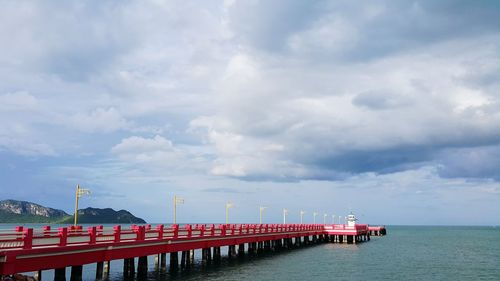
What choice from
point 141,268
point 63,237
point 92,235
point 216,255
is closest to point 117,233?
point 92,235

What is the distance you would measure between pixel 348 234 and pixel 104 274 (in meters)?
66.8

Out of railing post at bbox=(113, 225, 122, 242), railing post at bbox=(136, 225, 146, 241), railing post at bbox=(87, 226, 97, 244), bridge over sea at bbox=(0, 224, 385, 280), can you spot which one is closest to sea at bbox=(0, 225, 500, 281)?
bridge over sea at bbox=(0, 224, 385, 280)

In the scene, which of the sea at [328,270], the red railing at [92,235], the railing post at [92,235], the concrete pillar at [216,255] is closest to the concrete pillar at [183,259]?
the sea at [328,270]

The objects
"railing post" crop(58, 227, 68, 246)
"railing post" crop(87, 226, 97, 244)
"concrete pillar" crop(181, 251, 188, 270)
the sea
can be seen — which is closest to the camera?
"railing post" crop(58, 227, 68, 246)

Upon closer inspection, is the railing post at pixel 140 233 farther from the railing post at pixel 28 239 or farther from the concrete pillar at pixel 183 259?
the railing post at pixel 28 239

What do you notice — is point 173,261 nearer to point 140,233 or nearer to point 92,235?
point 140,233

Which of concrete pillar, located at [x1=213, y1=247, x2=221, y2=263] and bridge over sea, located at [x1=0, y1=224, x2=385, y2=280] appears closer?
bridge over sea, located at [x1=0, y1=224, x2=385, y2=280]

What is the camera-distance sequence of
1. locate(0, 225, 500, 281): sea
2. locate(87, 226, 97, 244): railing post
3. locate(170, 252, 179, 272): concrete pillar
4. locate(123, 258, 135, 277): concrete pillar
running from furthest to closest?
locate(170, 252, 179, 272): concrete pillar
locate(0, 225, 500, 281): sea
locate(123, 258, 135, 277): concrete pillar
locate(87, 226, 97, 244): railing post

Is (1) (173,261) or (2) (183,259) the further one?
(2) (183,259)

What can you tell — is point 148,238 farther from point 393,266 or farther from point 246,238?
point 393,266

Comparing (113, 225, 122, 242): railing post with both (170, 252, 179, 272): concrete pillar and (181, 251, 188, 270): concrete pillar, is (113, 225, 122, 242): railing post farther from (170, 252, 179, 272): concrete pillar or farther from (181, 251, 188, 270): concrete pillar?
(181, 251, 188, 270): concrete pillar

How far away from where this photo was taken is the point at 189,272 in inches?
1705

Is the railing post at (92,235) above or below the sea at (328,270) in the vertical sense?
above

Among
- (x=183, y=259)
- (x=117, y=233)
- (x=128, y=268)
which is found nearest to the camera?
(x=117, y=233)
